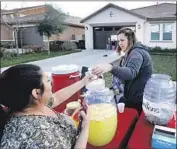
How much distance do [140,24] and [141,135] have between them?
7.85 metres

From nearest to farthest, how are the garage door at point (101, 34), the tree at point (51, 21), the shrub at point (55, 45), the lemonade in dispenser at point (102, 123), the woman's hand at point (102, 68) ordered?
the lemonade in dispenser at point (102, 123) → the woman's hand at point (102, 68) → the tree at point (51, 21) → the garage door at point (101, 34) → the shrub at point (55, 45)

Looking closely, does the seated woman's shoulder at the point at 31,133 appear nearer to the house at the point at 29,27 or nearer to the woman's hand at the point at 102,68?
the woman's hand at the point at 102,68

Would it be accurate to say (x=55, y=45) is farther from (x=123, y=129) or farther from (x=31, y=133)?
(x=31, y=133)

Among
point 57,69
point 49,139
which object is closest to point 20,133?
point 49,139

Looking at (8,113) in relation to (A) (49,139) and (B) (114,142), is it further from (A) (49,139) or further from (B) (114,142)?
(B) (114,142)

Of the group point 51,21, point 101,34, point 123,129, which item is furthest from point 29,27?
point 123,129

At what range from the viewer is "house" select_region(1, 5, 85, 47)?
9.33 m

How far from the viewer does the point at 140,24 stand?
819cm

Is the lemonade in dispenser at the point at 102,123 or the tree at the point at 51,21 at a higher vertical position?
the tree at the point at 51,21

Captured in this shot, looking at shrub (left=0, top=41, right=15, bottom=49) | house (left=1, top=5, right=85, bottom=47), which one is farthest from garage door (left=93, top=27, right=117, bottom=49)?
shrub (left=0, top=41, right=15, bottom=49)

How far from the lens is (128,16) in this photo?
870 cm

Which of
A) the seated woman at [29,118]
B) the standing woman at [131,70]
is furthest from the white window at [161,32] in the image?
the seated woman at [29,118]

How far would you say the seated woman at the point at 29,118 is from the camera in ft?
2.02

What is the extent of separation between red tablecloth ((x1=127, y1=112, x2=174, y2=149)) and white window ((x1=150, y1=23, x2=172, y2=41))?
7.55 m
